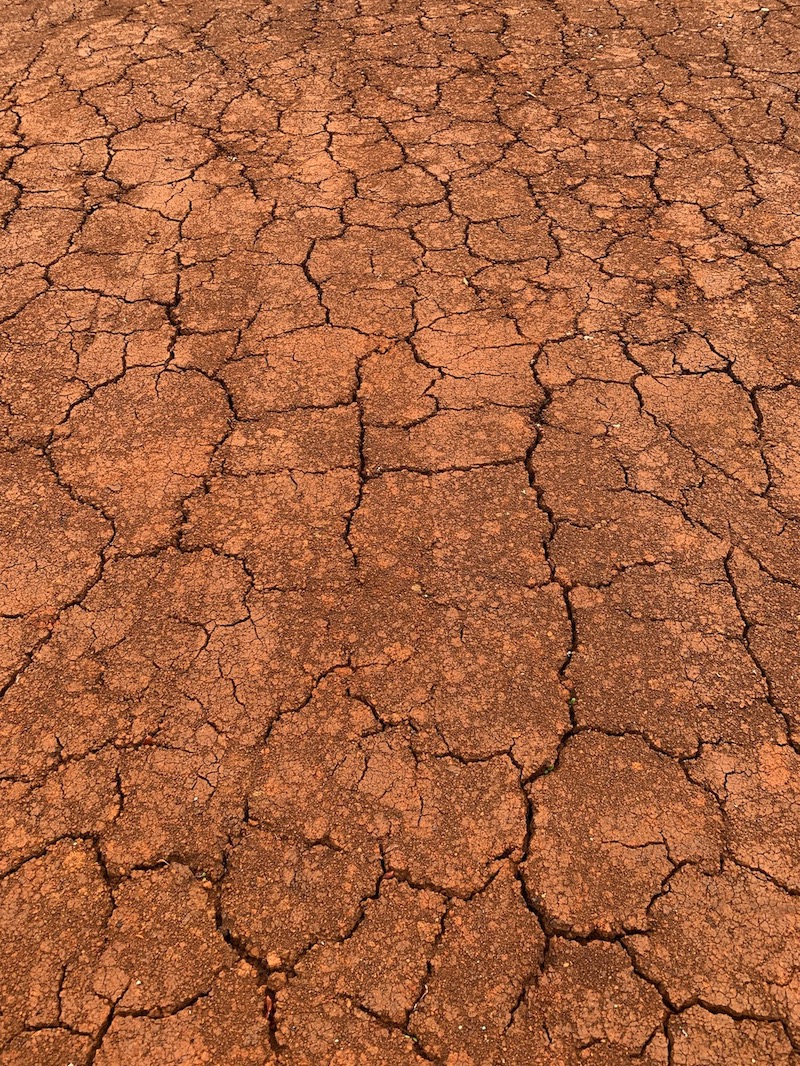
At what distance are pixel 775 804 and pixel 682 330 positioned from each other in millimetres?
1795

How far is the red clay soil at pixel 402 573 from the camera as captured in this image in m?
1.84

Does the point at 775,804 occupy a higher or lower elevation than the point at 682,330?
lower

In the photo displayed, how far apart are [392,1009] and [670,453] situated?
182 cm

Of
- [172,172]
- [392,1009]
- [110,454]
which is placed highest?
[172,172]

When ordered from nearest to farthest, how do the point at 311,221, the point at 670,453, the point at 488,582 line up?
1. the point at 488,582
2. the point at 670,453
3. the point at 311,221

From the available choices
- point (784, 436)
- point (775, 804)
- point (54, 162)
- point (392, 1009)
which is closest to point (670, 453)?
point (784, 436)

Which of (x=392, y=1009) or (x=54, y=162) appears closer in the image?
(x=392, y=1009)

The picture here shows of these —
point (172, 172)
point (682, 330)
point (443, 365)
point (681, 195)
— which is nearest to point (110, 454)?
point (443, 365)

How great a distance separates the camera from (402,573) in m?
2.54

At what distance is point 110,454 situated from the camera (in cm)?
288

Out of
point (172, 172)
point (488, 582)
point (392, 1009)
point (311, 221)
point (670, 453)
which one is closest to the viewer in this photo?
point (392, 1009)

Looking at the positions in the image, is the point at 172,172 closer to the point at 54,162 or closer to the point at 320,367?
the point at 54,162

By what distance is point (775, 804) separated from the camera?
2.07 m

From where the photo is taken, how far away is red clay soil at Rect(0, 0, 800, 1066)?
1.84m
